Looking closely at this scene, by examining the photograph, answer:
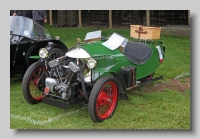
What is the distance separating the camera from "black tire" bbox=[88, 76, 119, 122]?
405 cm

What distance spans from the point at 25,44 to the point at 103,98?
226cm

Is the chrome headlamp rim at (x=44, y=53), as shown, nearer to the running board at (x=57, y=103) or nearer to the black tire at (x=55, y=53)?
the running board at (x=57, y=103)

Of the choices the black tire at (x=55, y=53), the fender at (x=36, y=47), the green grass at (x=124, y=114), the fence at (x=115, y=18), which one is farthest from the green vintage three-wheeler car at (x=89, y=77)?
the fence at (x=115, y=18)

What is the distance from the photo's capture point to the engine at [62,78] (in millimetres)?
4266

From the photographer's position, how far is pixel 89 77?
14.5 feet

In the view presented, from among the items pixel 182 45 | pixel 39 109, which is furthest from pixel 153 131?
pixel 182 45

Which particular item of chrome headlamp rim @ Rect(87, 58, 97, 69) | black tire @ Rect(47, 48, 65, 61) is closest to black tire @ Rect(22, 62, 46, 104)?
black tire @ Rect(47, 48, 65, 61)

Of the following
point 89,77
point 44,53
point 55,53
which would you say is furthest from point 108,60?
point 55,53

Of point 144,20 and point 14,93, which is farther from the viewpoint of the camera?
point 144,20

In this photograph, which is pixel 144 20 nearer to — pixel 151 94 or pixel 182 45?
pixel 182 45

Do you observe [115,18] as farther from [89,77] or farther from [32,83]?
[89,77]

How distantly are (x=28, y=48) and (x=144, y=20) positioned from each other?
23.6 ft

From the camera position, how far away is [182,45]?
9.62 meters

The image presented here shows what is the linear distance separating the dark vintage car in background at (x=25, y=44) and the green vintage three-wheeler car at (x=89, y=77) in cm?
84
